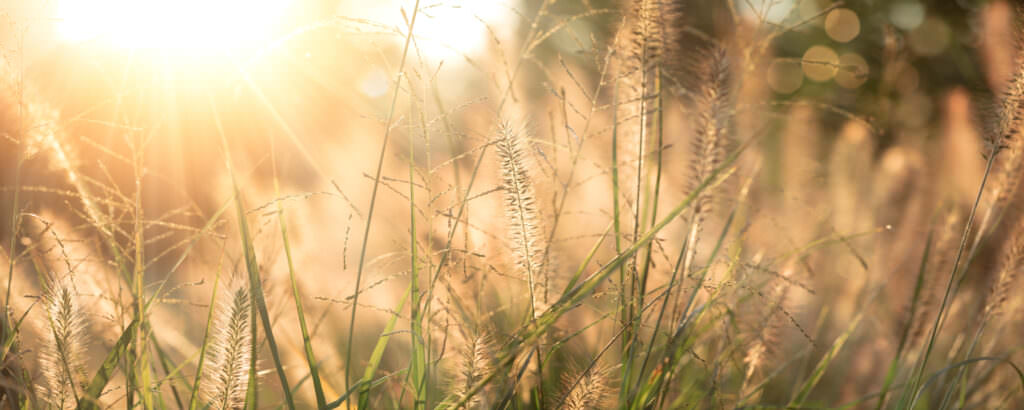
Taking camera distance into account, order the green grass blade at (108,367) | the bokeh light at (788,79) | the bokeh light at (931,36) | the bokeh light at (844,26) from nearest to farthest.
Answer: the green grass blade at (108,367) → the bokeh light at (931,36) → the bokeh light at (844,26) → the bokeh light at (788,79)

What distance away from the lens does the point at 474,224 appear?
5.04 feet

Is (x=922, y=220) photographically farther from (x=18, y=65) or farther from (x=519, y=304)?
(x=18, y=65)

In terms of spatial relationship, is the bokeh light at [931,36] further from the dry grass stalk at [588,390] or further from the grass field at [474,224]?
the dry grass stalk at [588,390]

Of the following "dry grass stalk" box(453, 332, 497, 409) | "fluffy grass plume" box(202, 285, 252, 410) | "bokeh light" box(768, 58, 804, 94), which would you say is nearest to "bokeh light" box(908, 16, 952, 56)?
"bokeh light" box(768, 58, 804, 94)

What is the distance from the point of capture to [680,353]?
3.24 ft

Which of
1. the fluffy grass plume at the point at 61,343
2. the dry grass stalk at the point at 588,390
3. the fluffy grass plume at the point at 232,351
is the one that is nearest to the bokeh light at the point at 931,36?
the dry grass stalk at the point at 588,390

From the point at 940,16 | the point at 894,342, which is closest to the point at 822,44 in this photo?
the point at 940,16

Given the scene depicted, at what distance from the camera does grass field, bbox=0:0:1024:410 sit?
3.03 feet

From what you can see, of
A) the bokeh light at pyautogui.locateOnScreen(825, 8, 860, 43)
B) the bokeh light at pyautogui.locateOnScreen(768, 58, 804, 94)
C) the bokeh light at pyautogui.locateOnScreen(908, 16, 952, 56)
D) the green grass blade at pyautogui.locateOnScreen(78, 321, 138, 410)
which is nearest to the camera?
the green grass blade at pyautogui.locateOnScreen(78, 321, 138, 410)

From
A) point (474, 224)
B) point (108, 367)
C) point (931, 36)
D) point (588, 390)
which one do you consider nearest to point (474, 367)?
point (588, 390)

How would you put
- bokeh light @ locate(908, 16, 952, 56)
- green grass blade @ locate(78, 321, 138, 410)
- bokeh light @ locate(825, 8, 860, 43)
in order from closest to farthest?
green grass blade @ locate(78, 321, 138, 410), bokeh light @ locate(908, 16, 952, 56), bokeh light @ locate(825, 8, 860, 43)

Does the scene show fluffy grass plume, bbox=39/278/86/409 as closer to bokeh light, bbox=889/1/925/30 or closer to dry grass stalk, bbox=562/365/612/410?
dry grass stalk, bbox=562/365/612/410

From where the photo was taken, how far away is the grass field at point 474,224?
3.03 feet

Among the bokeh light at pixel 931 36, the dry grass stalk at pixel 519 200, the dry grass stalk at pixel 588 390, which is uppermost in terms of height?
the bokeh light at pixel 931 36
